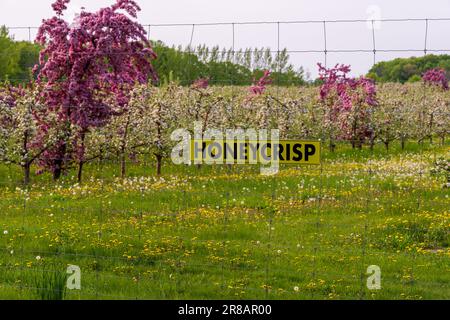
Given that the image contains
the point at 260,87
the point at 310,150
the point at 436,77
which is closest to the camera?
the point at 310,150

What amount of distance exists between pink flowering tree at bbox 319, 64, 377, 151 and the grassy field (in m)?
8.20

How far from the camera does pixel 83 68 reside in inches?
758

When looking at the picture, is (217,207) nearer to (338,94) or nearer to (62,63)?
(62,63)

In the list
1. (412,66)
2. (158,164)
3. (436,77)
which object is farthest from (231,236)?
(412,66)

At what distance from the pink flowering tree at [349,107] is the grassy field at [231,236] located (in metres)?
8.20

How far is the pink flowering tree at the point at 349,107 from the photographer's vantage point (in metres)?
26.8

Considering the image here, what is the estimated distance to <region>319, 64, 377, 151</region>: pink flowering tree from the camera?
26770 millimetres

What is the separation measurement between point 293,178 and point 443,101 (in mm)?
17049

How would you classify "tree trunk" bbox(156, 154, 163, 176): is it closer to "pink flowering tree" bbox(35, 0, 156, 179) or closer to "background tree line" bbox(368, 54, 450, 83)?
"pink flowering tree" bbox(35, 0, 156, 179)

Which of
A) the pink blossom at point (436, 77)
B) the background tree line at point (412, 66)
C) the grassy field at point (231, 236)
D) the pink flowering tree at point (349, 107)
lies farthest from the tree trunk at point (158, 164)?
the pink blossom at point (436, 77)

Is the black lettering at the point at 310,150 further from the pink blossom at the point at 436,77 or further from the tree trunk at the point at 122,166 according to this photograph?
the pink blossom at the point at 436,77

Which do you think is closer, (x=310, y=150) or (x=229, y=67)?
(x=310, y=150)

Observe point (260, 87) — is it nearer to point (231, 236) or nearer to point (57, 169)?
point (57, 169)

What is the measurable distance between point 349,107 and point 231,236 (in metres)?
16.1
